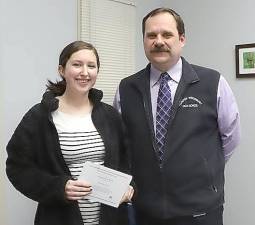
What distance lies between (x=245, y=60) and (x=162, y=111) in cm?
169

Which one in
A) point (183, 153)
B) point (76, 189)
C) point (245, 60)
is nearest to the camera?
point (76, 189)

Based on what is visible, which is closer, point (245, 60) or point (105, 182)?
point (105, 182)

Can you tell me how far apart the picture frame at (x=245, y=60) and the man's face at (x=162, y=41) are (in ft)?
5.05

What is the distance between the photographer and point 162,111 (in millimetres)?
1876

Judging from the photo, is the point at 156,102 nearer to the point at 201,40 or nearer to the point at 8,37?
the point at 8,37

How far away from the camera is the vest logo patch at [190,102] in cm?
186

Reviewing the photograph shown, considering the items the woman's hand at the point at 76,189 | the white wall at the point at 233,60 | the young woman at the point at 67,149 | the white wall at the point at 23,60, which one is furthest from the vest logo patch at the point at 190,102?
the white wall at the point at 233,60

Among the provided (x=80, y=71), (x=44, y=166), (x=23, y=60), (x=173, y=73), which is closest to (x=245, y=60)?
(x=173, y=73)

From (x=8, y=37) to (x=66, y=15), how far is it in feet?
1.87

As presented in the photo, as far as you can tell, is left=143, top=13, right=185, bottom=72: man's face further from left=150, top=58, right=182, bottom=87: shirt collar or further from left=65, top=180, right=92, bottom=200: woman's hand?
left=65, top=180, right=92, bottom=200: woman's hand

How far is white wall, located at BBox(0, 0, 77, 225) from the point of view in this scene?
98.5 inches

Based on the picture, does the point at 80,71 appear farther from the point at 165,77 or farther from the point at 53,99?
the point at 165,77

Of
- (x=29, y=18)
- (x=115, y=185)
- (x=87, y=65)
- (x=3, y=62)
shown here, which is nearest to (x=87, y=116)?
(x=87, y=65)

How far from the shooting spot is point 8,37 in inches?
99.0
